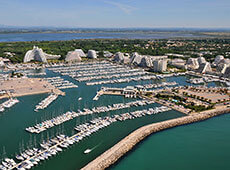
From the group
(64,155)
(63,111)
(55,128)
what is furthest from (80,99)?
(64,155)

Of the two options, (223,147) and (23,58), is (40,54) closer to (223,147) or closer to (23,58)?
(23,58)

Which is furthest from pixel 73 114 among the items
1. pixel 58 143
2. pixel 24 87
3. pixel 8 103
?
pixel 24 87

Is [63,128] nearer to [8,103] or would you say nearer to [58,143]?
[58,143]

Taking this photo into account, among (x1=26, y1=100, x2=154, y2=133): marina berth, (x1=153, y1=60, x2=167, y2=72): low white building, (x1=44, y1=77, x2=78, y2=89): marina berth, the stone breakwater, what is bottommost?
the stone breakwater

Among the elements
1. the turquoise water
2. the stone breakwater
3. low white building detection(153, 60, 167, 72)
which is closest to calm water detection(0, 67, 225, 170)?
the stone breakwater

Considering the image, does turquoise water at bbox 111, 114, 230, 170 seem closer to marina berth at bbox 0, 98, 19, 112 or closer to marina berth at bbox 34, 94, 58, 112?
marina berth at bbox 34, 94, 58, 112

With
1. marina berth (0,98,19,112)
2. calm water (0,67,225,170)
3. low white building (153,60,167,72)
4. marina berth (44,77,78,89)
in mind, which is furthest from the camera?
low white building (153,60,167,72)

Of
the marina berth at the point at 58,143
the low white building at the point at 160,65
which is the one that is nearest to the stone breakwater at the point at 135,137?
the marina berth at the point at 58,143
